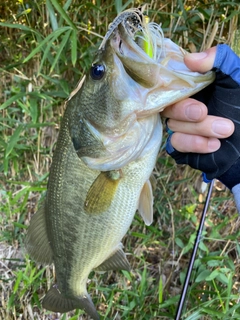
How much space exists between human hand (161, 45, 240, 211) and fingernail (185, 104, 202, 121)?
10 millimetres

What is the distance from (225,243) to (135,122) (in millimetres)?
1438

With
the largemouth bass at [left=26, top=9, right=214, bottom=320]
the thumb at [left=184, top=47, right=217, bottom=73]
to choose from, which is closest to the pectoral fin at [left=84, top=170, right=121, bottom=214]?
the largemouth bass at [left=26, top=9, right=214, bottom=320]

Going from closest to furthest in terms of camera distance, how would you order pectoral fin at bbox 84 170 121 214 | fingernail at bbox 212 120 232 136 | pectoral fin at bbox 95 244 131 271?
fingernail at bbox 212 120 232 136 → pectoral fin at bbox 84 170 121 214 → pectoral fin at bbox 95 244 131 271

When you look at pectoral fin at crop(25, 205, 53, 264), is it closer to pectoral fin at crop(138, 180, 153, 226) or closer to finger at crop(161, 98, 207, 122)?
pectoral fin at crop(138, 180, 153, 226)

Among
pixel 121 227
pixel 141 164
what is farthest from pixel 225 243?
pixel 141 164

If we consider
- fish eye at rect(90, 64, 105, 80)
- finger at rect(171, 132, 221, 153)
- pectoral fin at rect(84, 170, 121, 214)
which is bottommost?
pectoral fin at rect(84, 170, 121, 214)

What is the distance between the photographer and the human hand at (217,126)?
1.08m

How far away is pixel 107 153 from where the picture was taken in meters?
1.32

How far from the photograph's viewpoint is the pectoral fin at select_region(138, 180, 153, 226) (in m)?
1.48

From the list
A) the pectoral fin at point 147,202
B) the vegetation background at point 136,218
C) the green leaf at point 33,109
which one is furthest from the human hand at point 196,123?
the green leaf at point 33,109

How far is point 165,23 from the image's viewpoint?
83.4 inches

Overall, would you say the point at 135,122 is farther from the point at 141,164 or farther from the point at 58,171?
the point at 58,171

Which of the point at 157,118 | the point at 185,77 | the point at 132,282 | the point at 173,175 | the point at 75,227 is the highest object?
the point at 185,77

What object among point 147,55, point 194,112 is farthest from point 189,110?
point 147,55
